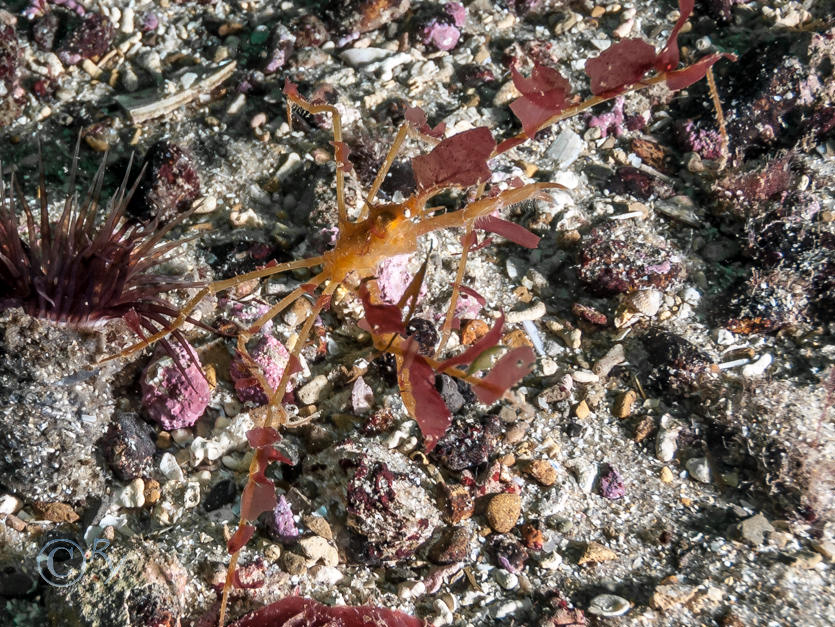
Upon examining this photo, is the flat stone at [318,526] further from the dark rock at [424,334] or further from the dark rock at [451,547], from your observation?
the dark rock at [424,334]

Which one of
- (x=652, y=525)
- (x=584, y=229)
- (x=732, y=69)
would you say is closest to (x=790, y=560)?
(x=652, y=525)

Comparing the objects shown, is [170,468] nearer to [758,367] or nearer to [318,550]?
[318,550]

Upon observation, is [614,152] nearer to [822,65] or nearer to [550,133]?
[550,133]

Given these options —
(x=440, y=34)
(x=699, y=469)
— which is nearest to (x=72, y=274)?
(x=440, y=34)

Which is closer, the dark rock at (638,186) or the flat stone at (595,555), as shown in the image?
the flat stone at (595,555)

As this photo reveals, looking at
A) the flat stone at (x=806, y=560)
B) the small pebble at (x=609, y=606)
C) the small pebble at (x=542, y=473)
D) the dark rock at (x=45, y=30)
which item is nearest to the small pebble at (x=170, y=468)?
the small pebble at (x=542, y=473)
